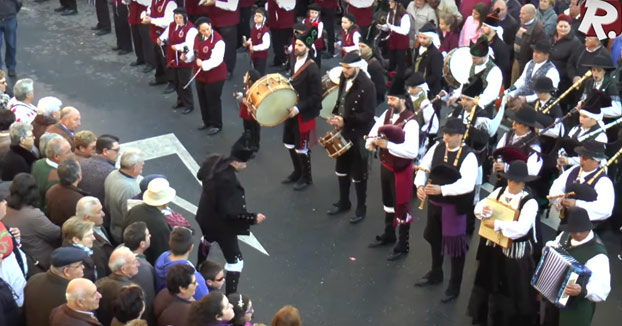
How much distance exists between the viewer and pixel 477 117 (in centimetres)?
902

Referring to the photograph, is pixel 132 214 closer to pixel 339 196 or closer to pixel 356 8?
pixel 339 196

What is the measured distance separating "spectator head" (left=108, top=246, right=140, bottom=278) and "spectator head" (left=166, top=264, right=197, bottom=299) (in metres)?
0.34

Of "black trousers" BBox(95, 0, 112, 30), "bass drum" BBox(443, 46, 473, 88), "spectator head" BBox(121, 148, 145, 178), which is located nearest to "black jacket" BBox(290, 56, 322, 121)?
"bass drum" BBox(443, 46, 473, 88)

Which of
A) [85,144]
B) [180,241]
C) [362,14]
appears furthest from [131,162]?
[362,14]

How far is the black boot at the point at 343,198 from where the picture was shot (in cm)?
954

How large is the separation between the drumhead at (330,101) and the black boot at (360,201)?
1.04 metres

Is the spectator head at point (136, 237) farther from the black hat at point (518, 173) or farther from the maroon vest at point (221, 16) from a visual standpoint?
the maroon vest at point (221, 16)

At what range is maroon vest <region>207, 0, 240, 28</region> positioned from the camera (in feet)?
42.5

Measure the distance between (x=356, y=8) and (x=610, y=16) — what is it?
→ 20.2 ft

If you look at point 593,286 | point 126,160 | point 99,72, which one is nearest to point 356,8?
point 99,72

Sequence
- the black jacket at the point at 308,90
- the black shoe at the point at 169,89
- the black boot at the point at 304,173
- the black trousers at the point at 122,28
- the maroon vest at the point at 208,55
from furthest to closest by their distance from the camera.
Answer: the black trousers at the point at 122,28 → the black shoe at the point at 169,89 → the maroon vest at the point at 208,55 → the black boot at the point at 304,173 → the black jacket at the point at 308,90

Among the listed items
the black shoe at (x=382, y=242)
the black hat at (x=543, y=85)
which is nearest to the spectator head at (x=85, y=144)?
the black shoe at (x=382, y=242)

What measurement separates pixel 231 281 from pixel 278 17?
21.8 feet

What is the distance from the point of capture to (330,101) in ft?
32.5
